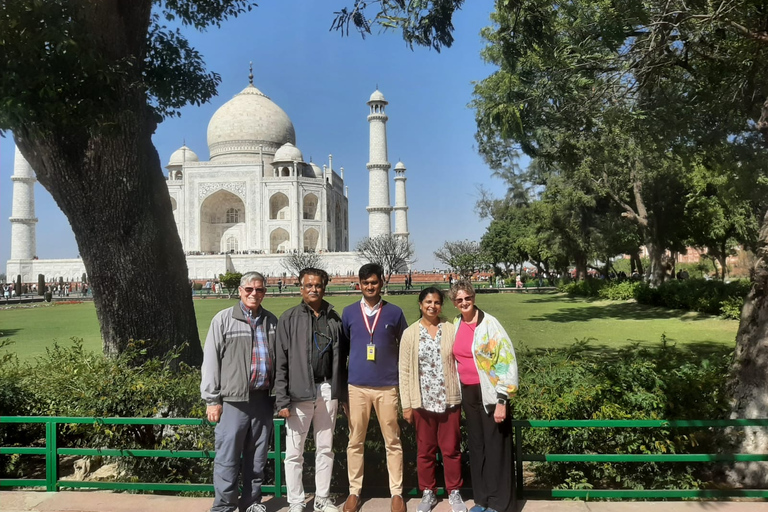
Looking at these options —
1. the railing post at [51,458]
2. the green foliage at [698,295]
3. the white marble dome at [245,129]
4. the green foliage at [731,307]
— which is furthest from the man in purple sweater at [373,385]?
the white marble dome at [245,129]

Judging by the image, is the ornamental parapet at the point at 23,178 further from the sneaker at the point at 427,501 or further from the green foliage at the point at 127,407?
the sneaker at the point at 427,501

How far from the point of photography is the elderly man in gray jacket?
9.05 ft

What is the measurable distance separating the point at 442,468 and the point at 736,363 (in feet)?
6.79

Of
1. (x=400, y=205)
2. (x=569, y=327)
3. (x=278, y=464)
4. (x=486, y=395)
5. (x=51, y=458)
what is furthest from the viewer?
(x=400, y=205)

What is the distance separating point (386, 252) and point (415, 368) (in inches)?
1224

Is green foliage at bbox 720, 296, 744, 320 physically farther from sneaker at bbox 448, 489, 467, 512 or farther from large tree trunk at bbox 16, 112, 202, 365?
large tree trunk at bbox 16, 112, 202, 365

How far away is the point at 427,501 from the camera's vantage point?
2740mm

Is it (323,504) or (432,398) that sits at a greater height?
(432,398)

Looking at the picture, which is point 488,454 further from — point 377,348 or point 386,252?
point 386,252

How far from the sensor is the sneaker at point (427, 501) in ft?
8.93

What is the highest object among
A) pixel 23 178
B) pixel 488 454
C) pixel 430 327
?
pixel 23 178

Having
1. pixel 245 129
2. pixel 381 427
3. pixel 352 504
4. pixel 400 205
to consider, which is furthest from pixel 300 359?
pixel 245 129

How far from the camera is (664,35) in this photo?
5.31 m

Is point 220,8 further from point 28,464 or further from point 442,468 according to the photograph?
point 442,468
